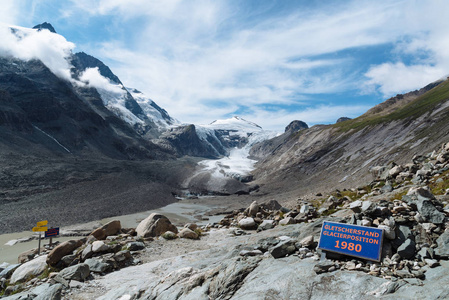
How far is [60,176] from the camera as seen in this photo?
237ft

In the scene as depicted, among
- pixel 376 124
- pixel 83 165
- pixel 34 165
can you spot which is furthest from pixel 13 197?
pixel 376 124

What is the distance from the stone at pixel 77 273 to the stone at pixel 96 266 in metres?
0.42

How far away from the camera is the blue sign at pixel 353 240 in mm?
7957

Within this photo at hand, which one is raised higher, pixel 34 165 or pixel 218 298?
pixel 34 165

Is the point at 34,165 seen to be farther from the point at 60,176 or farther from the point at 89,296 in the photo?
the point at 89,296

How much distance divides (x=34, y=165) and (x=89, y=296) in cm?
8009

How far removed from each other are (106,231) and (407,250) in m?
18.4

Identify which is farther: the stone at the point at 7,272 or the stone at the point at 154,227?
the stone at the point at 154,227

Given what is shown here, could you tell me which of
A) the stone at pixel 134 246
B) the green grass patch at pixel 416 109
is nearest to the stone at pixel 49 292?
the stone at pixel 134 246

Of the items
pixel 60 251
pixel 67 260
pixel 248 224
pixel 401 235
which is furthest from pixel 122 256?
pixel 401 235

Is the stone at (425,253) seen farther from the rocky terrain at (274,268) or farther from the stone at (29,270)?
the stone at (29,270)

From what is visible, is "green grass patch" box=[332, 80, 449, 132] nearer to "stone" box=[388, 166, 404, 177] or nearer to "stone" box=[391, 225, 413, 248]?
"stone" box=[388, 166, 404, 177]

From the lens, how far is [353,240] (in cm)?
836

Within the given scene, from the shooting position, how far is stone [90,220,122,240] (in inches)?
726
